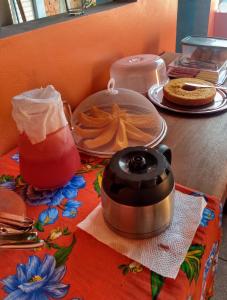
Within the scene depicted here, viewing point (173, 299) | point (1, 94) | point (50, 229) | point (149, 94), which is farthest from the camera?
point (149, 94)

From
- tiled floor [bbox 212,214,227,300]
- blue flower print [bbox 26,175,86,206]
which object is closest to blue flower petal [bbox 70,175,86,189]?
blue flower print [bbox 26,175,86,206]

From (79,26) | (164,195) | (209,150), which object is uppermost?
(79,26)

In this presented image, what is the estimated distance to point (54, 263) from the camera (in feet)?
1.59

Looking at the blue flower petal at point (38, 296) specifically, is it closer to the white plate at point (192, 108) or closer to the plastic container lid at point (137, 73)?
the white plate at point (192, 108)

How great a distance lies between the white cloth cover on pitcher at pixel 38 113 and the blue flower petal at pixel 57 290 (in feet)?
0.87

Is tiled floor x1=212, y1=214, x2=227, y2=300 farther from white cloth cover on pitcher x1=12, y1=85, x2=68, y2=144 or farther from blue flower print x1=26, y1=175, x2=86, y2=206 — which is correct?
white cloth cover on pitcher x1=12, y1=85, x2=68, y2=144

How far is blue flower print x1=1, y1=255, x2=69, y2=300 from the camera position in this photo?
438mm

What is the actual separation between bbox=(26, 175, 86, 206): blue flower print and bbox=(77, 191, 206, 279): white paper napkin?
88 millimetres

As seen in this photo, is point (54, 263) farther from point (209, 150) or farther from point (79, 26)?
point (79, 26)

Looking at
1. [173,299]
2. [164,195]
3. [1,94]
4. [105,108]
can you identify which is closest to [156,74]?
[105,108]

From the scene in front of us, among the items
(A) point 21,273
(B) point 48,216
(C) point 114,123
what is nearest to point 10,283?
(A) point 21,273

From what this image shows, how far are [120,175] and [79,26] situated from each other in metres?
0.65

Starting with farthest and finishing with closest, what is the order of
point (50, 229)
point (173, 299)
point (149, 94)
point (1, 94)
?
point (149, 94) < point (1, 94) < point (50, 229) < point (173, 299)

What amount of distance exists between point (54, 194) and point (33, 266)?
0.18 m
